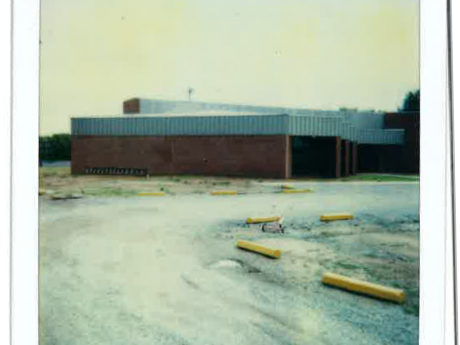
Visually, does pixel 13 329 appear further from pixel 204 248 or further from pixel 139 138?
pixel 139 138

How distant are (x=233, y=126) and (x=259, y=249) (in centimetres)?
386

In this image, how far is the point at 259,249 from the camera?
345 cm

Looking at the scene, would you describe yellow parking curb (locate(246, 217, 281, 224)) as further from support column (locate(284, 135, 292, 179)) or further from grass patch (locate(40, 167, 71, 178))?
support column (locate(284, 135, 292, 179))

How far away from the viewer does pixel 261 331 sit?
8.73 feet

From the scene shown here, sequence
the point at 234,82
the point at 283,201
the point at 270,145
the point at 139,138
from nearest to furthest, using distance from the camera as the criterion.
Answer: the point at 234,82 < the point at 283,201 < the point at 139,138 < the point at 270,145

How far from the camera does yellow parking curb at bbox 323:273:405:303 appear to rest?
9.23ft

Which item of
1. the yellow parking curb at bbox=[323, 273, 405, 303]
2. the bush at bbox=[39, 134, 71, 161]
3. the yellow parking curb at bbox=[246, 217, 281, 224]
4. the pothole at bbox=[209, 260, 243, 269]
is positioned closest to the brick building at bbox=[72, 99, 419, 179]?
the bush at bbox=[39, 134, 71, 161]

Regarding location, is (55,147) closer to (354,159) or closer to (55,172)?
(55,172)

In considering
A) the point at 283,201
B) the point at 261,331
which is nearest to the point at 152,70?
the point at 283,201

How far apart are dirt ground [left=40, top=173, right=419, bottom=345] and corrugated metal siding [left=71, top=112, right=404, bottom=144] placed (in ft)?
2.37

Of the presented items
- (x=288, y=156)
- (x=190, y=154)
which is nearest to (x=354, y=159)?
(x=288, y=156)

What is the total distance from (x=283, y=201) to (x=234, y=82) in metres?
1.74

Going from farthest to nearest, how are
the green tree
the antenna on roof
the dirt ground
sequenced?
the antenna on roof
the green tree
the dirt ground

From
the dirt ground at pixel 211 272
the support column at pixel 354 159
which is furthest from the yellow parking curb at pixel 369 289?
the support column at pixel 354 159
